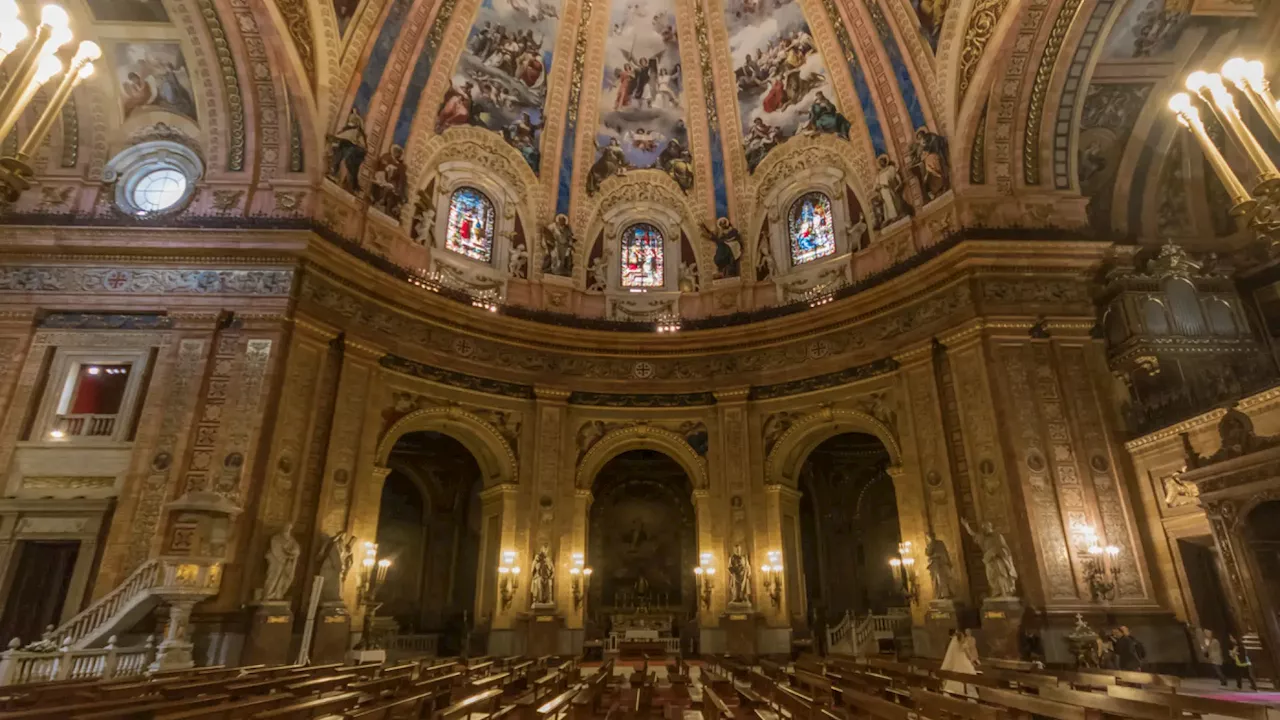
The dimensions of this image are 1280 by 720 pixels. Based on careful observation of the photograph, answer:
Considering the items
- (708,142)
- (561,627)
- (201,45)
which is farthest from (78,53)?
(708,142)

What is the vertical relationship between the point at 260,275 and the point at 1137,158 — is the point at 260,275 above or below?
below

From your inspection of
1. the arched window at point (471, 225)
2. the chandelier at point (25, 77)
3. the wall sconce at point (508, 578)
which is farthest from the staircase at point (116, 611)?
the arched window at point (471, 225)

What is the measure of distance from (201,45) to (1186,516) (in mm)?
24391

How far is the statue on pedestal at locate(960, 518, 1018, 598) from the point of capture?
13.7m

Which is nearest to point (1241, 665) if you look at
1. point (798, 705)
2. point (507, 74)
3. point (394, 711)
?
point (798, 705)

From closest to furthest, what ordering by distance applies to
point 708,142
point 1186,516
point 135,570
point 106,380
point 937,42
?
point 135,570
point 1186,516
point 106,380
point 937,42
point 708,142

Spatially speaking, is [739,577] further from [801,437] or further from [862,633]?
[801,437]

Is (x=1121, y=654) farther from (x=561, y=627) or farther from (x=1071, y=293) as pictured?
(x=561, y=627)

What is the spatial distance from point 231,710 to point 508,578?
43.9ft

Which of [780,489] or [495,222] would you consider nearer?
[780,489]

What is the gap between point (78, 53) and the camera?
916 centimetres

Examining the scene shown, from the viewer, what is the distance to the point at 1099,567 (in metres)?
13.9

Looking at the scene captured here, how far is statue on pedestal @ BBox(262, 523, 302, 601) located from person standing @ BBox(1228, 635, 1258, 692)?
1707 centimetres

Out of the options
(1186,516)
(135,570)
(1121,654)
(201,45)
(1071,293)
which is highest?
(201,45)
